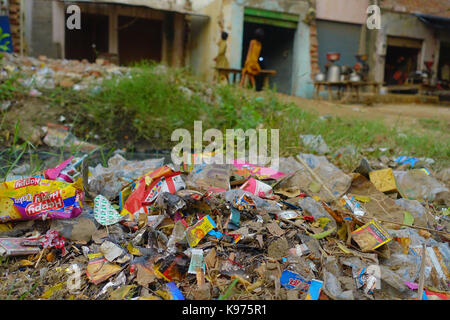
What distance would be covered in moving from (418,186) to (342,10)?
7678 mm

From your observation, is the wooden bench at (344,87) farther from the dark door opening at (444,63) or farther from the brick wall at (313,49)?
the dark door opening at (444,63)

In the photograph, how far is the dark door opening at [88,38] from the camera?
30.0 feet

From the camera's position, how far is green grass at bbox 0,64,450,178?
3574mm

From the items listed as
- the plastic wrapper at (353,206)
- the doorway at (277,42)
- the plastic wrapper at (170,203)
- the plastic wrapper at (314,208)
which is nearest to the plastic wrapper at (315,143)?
the plastic wrapper at (353,206)

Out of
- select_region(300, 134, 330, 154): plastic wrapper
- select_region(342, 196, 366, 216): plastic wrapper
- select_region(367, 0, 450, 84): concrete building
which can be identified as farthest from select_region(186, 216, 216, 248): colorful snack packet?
select_region(367, 0, 450, 84): concrete building

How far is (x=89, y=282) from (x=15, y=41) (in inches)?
302

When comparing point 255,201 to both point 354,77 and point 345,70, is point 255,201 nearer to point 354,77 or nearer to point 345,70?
point 354,77

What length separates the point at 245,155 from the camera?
2789 millimetres

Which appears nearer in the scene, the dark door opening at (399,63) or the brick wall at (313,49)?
the brick wall at (313,49)

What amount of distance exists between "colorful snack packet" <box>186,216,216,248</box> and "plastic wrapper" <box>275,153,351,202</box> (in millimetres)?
669

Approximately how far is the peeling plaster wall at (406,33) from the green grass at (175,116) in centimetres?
581

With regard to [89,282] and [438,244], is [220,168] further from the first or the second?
[438,244]

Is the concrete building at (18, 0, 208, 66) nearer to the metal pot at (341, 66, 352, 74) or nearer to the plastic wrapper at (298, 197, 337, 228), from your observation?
the metal pot at (341, 66, 352, 74)

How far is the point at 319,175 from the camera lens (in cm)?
234
